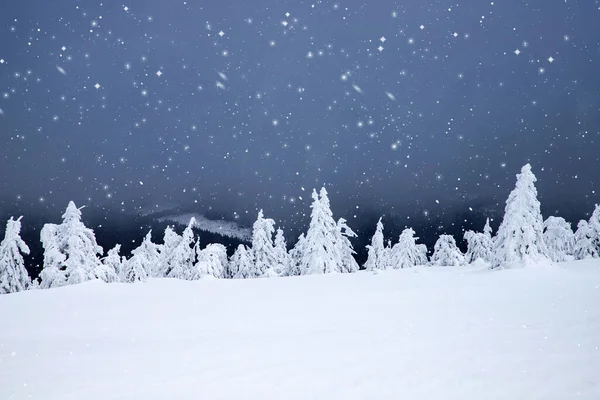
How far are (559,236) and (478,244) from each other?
874cm

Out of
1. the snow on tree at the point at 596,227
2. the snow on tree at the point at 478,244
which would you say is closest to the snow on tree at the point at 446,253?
the snow on tree at the point at 478,244

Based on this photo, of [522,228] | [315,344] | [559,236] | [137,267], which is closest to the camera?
[315,344]

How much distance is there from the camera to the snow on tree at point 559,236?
3984 cm

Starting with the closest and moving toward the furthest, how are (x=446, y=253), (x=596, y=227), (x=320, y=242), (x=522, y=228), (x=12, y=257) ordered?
(x=522, y=228), (x=12, y=257), (x=320, y=242), (x=596, y=227), (x=446, y=253)

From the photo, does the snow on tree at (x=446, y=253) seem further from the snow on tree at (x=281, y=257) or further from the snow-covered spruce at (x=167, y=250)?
the snow-covered spruce at (x=167, y=250)

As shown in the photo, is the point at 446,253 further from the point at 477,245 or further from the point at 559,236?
the point at 559,236

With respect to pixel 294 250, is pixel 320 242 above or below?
above

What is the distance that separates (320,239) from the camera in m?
33.9

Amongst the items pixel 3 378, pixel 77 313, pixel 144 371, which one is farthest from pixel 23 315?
pixel 144 371

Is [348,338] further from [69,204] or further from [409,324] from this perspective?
[69,204]

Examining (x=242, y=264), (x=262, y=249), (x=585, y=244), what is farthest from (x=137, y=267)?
(x=585, y=244)

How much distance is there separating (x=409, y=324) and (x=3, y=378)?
34.4 feet

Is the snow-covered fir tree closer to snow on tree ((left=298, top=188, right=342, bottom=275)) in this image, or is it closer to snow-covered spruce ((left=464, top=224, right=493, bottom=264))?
snow on tree ((left=298, top=188, right=342, bottom=275))

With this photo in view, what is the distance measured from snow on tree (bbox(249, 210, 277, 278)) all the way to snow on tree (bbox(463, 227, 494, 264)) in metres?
26.6
